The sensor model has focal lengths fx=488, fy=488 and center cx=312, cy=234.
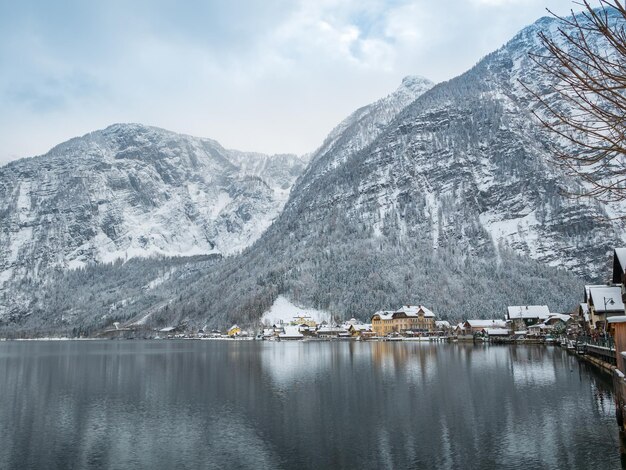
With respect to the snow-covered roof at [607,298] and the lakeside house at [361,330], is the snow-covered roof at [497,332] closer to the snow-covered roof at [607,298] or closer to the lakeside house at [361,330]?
the lakeside house at [361,330]

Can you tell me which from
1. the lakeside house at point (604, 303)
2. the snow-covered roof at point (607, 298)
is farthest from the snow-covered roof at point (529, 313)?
the snow-covered roof at point (607, 298)

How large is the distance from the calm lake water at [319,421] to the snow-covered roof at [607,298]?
21.8 meters

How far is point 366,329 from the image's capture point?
17588 centimetres

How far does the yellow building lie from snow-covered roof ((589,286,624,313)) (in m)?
98.0

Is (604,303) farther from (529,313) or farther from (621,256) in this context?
(529,313)

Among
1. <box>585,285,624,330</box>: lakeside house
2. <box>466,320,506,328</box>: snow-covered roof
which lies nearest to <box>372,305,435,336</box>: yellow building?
<box>466,320,506,328</box>: snow-covered roof

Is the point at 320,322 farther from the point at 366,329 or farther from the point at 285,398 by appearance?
the point at 285,398

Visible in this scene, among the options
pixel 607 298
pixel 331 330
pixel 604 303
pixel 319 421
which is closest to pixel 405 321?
pixel 331 330

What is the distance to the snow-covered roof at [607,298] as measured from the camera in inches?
2734

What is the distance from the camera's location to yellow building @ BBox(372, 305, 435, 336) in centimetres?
17138

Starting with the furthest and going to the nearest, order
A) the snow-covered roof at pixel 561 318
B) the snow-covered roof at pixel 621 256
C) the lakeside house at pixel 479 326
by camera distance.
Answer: the lakeside house at pixel 479 326, the snow-covered roof at pixel 561 318, the snow-covered roof at pixel 621 256

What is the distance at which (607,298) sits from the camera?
70438mm

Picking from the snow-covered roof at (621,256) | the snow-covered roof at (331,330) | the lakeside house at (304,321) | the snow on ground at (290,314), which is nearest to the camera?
the snow-covered roof at (621,256)

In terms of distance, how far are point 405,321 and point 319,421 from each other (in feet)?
480
